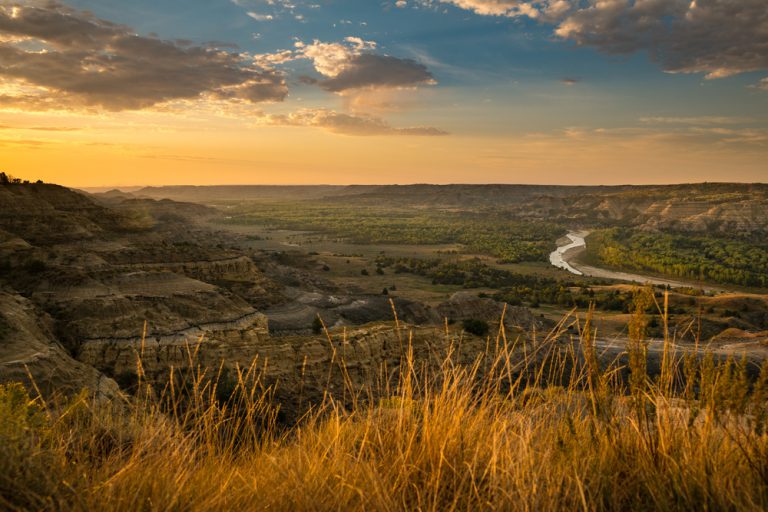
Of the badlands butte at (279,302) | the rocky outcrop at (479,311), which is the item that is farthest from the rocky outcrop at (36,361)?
the rocky outcrop at (479,311)

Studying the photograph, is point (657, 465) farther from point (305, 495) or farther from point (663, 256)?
point (663, 256)

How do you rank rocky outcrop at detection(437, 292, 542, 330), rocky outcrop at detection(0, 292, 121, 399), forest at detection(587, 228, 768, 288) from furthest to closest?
forest at detection(587, 228, 768, 288)
rocky outcrop at detection(437, 292, 542, 330)
rocky outcrop at detection(0, 292, 121, 399)

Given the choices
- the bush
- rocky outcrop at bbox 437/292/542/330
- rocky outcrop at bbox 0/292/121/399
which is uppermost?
rocky outcrop at bbox 0/292/121/399

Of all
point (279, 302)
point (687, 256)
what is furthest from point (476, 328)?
point (687, 256)

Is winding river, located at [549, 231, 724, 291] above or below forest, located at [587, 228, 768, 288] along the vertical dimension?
below

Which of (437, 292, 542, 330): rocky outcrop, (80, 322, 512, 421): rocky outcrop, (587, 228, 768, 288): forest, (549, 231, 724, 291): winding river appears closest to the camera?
(80, 322, 512, 421): rocky outcrop

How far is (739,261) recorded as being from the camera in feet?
320

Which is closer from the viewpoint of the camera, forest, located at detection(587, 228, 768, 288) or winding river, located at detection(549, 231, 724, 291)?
winding river, located at detection(549, 231, 724, 291)

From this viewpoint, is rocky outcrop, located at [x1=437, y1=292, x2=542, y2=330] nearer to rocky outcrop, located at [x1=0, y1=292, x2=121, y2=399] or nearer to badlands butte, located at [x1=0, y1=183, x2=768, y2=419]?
badlands butte, located at [x1=0, y1=183, x2=768, y2=419]

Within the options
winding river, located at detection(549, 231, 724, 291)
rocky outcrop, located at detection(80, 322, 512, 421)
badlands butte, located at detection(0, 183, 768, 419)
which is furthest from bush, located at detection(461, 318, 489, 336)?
winding river, located at detection(549, 231, 724, 291)

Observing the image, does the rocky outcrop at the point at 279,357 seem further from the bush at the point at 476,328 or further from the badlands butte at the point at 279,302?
the bush at the point at 476,328

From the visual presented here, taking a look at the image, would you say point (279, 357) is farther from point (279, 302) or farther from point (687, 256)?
point (687, 256)

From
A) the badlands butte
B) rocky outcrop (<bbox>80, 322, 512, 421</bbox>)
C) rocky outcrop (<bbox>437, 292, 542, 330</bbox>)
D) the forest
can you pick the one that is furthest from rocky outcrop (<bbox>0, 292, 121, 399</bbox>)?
the forest

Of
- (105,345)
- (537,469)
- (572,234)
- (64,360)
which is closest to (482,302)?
(105,345)
